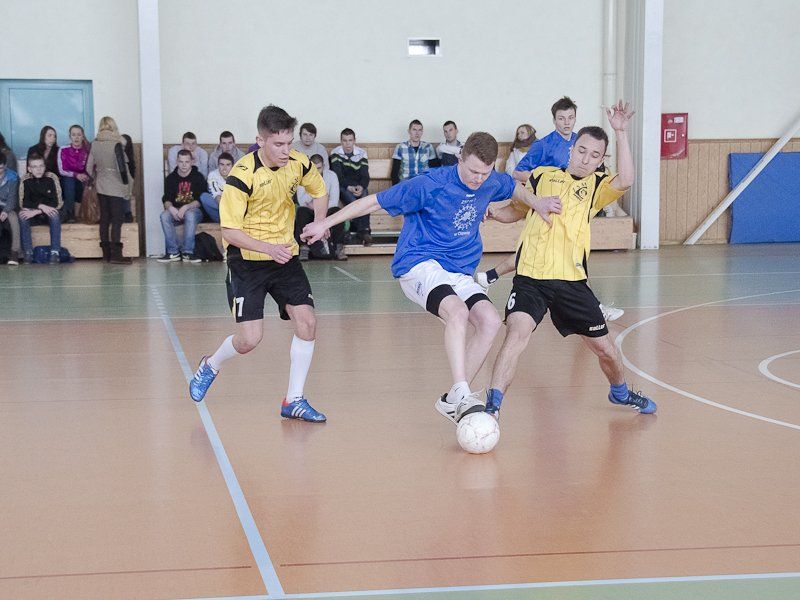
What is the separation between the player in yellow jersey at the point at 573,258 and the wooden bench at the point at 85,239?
11.7 metres

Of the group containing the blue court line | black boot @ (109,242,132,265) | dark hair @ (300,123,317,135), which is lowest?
the blue court line

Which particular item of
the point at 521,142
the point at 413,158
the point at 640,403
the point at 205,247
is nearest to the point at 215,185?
the point at 205,247

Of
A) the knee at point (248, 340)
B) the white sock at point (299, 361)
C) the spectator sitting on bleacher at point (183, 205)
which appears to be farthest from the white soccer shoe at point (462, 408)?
the spectator sitting on bleacher at point (183, 205)

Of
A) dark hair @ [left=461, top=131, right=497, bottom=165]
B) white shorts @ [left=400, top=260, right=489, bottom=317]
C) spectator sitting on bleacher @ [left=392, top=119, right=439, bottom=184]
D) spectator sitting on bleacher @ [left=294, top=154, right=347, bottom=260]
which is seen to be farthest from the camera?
spectator sitting on bleacher @ [left=392, top=119, right=439, bottom=184]

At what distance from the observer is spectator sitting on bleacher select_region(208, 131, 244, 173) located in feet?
54.4

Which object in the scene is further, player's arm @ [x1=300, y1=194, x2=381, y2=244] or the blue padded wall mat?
the blue padded wall mat

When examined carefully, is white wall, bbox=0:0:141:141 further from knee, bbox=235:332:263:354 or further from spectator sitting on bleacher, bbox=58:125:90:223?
knee, bbox=235:332:263:354

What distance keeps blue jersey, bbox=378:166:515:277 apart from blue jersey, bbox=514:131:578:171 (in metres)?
2.91

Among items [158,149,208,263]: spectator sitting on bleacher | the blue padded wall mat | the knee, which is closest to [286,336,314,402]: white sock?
the knee

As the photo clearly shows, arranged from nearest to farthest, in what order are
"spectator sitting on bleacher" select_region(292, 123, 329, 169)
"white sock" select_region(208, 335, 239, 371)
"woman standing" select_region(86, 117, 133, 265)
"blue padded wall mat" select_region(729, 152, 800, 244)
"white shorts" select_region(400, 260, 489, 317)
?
1. "white shorts" select_region(400, 260, 489, 317)
2. "white sock" select_region(208, 335, 239, 371)
3. "woman standing" select_region(86, 117, 133, 265)
4. "spectator sitting on bleacher" select_region(292, 123, 329, 169)
5. "blue padded wall mat" select_region(729, 152, 800, 244)

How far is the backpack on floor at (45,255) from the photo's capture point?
1585 cm

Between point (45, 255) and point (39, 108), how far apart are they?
2934mm

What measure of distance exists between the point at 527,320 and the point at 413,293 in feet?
2.18

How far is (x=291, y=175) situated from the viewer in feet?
19.3
